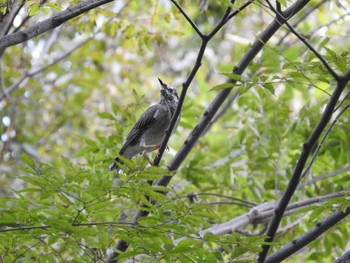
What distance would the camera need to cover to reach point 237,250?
145 inches

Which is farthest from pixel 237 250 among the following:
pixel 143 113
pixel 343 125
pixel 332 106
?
pixel 143 113

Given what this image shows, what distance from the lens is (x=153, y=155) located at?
5.69 meters

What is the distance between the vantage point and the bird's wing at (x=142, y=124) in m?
6.12

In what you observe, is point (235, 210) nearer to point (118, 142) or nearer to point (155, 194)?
point (118, 142)

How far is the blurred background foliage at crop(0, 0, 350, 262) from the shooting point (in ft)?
11.2

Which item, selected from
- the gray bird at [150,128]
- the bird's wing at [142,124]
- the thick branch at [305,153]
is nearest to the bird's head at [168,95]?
the gray bird at [150,128]

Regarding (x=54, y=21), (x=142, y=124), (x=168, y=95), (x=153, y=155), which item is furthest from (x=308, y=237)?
(x=168, y=95)

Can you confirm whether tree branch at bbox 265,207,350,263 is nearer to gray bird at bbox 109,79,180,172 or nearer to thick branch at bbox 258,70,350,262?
thick branch at bbox 258,70,350,262

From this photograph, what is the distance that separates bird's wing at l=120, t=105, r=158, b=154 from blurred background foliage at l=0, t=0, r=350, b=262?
20 cm

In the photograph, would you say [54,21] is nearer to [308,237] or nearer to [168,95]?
[308,237]

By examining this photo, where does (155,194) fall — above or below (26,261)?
below

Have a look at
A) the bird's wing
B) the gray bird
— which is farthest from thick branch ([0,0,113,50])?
the gray bird

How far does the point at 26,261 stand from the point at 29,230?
0.53 m

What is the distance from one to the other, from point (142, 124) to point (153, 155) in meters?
0.71
